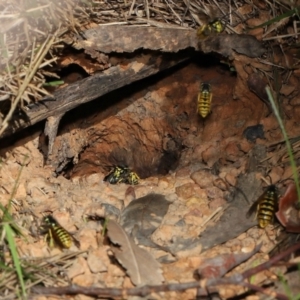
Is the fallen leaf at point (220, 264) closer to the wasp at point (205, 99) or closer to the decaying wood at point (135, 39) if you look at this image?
the wasp at point (205, 99)

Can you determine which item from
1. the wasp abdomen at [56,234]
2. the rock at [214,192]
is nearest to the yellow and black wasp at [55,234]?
the wasp abdomen at [56,234]

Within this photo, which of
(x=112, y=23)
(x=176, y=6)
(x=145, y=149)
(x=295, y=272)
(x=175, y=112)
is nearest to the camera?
(x=295, y=272)

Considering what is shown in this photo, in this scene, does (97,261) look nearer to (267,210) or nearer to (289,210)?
(267,210)

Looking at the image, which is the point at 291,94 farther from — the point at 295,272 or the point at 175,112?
the point at 295,272

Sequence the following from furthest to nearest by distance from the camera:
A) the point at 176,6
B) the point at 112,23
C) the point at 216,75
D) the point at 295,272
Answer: the point at 216,75
the point at 176,6
the point at 112,23
the point at 295,272

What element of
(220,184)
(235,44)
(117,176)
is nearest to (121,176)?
(117,176)

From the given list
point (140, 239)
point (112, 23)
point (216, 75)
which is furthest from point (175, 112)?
point (140, 239)

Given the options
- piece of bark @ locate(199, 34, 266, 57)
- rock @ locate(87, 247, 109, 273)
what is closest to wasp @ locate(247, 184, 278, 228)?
rock @ locate(87, 247, 109, 273)
